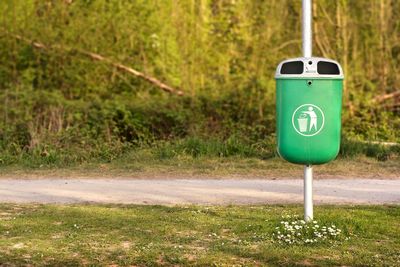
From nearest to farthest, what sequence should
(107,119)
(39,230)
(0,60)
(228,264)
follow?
1. (228,264)
2. (39,230)
3. (107,119)
4. (0,60)

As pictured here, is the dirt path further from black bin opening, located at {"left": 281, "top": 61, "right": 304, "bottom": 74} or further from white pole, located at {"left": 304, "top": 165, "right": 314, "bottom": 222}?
black bin opening, located at {"left": 281, "top": 61, "right": 304, "bottom": 74}

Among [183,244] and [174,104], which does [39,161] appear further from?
[183,244]

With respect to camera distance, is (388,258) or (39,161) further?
(39,161)

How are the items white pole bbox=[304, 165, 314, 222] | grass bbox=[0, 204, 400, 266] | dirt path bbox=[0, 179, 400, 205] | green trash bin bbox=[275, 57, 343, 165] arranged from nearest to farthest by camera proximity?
grass bbox=[0, 204, 400, 266] < green trash bin bbox=[275, 57, 343, 165] < white pole bbox=[304, 165, 314, 222] < dirt path bbox=[0, 179, 400, 205]

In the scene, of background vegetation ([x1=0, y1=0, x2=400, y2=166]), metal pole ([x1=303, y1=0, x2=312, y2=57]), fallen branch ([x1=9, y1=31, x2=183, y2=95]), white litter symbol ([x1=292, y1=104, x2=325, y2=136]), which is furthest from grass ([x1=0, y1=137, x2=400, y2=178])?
white litter symbol ([x1=292, y1=104, x2=325, y2=136])

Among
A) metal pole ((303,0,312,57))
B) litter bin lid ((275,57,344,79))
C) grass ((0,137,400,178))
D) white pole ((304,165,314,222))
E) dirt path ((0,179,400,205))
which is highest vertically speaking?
metal pole ((303,0,312,57))

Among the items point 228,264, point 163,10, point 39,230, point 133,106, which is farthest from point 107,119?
point 228,264

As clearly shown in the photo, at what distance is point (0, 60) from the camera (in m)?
16.9

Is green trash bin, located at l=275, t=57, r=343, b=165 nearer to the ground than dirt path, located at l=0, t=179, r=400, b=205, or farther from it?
farther from it

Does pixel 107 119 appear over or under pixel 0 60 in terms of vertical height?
under

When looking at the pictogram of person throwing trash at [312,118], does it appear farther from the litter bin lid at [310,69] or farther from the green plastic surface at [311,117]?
the litter bin lid at [310,69]

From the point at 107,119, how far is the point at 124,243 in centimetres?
954

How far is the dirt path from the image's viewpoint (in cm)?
880

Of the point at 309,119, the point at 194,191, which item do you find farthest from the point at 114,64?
the point at 309,119
